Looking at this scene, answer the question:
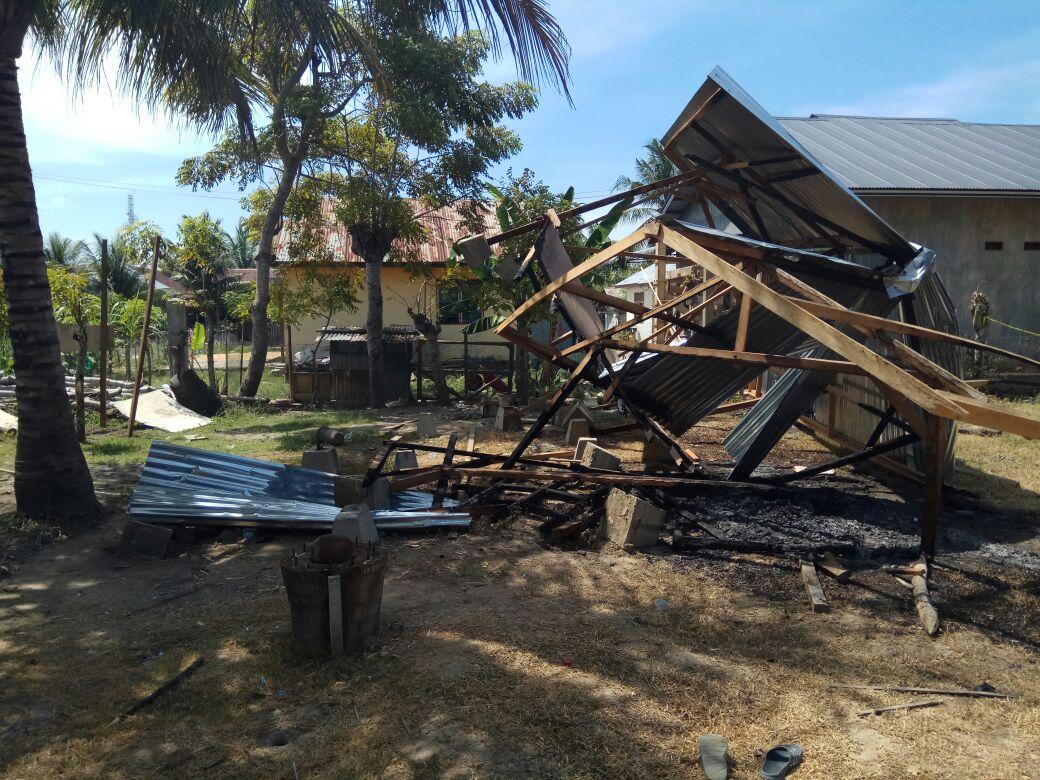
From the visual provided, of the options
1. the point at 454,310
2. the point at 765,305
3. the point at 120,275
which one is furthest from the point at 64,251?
the point at 765,305

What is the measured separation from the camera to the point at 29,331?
6.73m

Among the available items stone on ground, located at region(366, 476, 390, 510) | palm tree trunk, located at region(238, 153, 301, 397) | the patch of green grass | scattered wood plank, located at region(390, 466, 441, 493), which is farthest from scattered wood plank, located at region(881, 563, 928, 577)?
palm tree trunk, located at region(238, 153, 301, 397)

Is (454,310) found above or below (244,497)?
above

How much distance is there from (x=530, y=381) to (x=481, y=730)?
13066 millimetres

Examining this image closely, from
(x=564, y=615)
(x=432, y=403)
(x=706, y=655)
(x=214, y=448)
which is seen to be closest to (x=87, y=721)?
(x=564, y=615)

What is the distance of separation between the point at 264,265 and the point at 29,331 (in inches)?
378

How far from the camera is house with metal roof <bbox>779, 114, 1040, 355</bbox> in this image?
15227mm

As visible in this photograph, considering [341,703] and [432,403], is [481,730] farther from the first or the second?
[432,403]

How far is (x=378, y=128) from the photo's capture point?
1540 centimetres

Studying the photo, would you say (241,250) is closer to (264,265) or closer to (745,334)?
(264,265)

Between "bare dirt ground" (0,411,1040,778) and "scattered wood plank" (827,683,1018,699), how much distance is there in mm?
53

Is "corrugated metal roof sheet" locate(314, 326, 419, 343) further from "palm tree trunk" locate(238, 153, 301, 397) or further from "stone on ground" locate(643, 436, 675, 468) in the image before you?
"stone on ground" locate(643, 436, 675, 468)

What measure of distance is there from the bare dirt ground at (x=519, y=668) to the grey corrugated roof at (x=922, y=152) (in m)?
10.4

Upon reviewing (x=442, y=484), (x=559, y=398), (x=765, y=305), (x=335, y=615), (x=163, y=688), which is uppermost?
(x=765, y=305)
